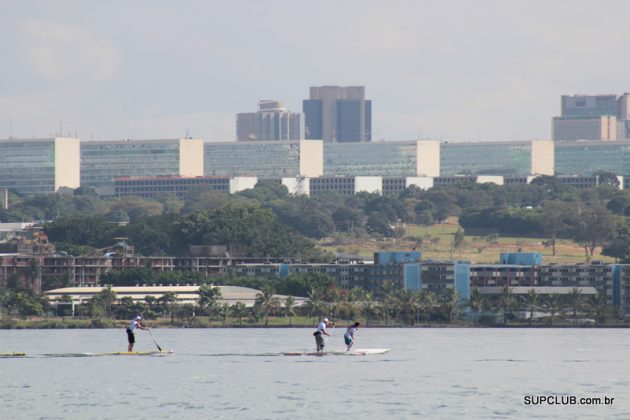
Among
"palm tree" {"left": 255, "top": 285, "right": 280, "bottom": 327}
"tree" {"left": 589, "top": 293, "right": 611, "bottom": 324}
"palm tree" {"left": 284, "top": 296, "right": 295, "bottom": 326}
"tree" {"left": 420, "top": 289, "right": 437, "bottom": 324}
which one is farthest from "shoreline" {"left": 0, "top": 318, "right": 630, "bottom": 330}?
"palm tree" {"left": 284, "top": 296, "right": 295, "bottom": 326}

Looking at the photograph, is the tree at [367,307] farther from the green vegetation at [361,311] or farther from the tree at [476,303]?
the tree at [476,303]

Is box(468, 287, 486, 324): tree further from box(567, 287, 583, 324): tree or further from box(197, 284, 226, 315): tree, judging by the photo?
A: box(197, 284, 226, 315): tree
